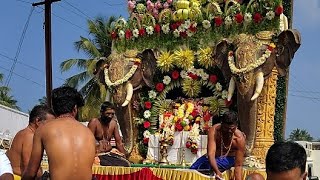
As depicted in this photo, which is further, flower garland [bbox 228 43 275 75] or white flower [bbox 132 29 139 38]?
white flower [bbox 132 29 139 38]

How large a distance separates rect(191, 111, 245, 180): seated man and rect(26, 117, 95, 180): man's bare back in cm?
254

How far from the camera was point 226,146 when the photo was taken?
6.60 meters

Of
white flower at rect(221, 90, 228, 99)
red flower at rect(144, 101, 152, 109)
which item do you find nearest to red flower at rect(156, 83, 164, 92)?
red flower at rect(144, 101, 152, 109)

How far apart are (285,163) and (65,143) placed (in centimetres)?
200

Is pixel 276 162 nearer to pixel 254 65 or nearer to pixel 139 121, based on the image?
pixel 254 65

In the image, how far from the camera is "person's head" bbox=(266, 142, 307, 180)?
232 centimetres

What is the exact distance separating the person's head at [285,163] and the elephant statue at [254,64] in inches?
308

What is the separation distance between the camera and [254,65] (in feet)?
33.6

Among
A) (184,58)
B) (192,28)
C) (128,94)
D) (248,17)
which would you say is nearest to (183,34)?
(192,28)

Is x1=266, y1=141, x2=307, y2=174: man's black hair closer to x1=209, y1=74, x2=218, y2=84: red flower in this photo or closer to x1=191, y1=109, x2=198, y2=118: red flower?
x1=191, y1=109, x2=198, y2=118: red flower

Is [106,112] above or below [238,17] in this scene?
below

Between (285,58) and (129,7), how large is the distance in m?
4.13

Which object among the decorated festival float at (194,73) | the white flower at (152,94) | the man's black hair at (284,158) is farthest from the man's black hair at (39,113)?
the white flower at (152,94)

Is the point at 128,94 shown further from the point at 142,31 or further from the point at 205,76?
the point at 205,76
